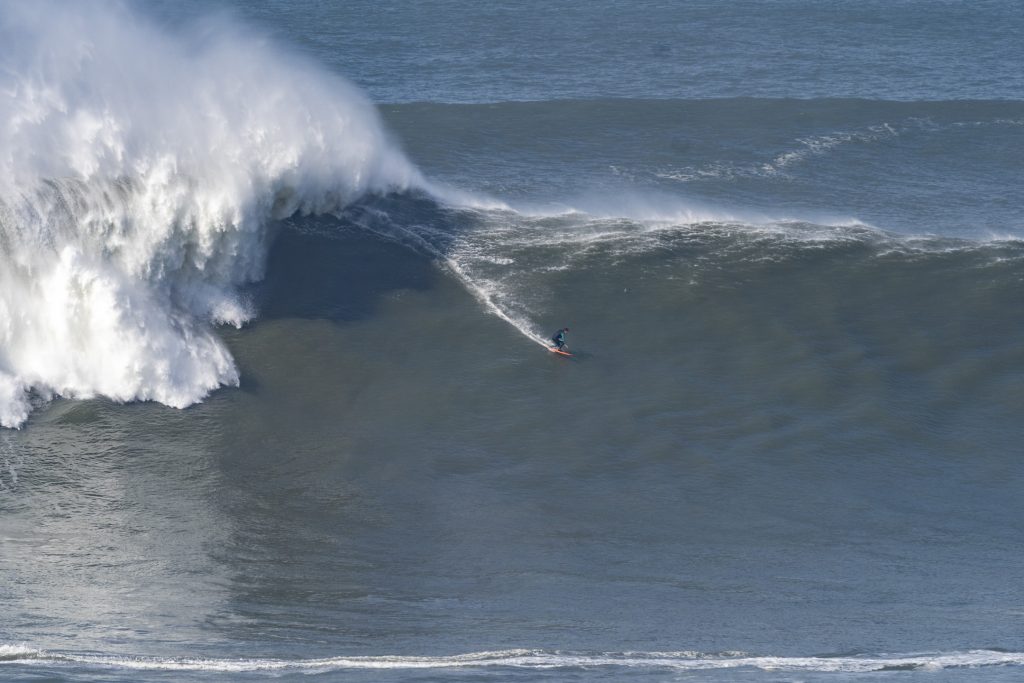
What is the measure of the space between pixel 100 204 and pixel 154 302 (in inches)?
82.7

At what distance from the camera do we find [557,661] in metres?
17.9

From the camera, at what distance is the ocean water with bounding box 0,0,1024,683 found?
18688mm

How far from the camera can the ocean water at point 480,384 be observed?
61.3 ft

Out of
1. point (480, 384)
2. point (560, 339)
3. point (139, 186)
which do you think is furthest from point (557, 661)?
point (139, 186)

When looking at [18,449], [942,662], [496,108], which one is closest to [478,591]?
[942,662]

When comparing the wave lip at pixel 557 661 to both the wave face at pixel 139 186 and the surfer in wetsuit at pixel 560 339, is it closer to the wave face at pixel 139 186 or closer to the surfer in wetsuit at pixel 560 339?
the wave face at pixel 139 186

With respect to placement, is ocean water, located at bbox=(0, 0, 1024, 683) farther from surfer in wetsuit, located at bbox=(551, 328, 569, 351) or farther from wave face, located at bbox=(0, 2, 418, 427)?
surfer in wetsuit, located at bbox=(551, 328, 569, 351)

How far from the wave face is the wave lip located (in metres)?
6.95

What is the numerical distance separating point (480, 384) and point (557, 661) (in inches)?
308

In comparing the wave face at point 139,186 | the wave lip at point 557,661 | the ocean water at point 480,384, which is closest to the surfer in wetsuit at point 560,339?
the ocean water at point 480,384

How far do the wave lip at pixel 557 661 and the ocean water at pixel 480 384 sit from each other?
0.19 feet

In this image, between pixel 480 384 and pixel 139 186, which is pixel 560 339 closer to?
pixel 480 384

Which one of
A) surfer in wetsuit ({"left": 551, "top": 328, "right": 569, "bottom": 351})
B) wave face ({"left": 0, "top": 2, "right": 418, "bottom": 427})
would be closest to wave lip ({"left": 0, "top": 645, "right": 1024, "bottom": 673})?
wave face ({"left": 0, "top": 2, "right": 418, "bottom": 427})

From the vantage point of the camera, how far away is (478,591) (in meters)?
19.4
